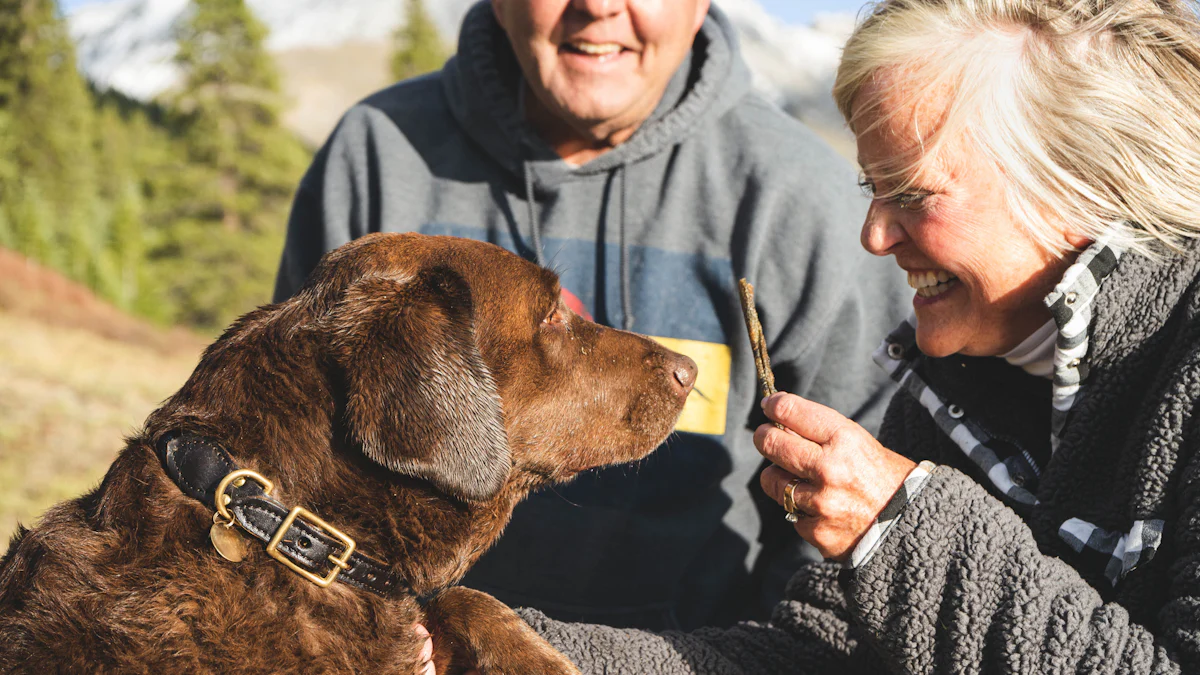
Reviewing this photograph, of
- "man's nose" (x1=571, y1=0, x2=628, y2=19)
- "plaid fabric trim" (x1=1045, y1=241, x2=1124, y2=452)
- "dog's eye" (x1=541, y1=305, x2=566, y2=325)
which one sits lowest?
"dog's eye" (x1=541, y1=305, x2=566, y2=325)

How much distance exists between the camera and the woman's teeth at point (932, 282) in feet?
9.01

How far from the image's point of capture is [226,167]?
22469 mm

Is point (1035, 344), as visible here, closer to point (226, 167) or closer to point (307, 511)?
point (307, 511)

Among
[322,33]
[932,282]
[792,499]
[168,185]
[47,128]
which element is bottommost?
[322,33]

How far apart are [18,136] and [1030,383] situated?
24.6m

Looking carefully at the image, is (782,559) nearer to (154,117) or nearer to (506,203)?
(506,203)

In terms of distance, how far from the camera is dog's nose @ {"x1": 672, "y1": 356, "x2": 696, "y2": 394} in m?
3.10

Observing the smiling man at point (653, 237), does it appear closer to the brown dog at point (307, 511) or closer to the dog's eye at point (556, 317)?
the dog's eye at point (556, 317)

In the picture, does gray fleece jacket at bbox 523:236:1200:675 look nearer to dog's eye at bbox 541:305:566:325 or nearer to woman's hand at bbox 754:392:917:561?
woman's hand at bbox 754:392:917:561

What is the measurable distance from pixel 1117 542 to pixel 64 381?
13425 mm

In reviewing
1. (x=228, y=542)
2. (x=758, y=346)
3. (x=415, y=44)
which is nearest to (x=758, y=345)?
(x=758, y=346)

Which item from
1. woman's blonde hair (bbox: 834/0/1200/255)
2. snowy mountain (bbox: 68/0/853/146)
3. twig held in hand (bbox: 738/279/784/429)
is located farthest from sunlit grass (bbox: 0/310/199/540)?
snowy mountain (bbox: 68/0/853/146)

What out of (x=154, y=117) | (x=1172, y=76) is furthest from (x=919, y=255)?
(x=154, y=117)

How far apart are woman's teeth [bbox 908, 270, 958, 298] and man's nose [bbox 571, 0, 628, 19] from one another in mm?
1517
